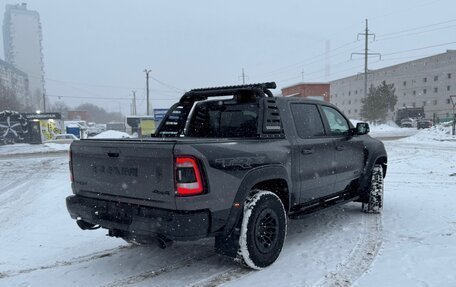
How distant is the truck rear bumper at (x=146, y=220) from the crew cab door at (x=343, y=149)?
101 inches

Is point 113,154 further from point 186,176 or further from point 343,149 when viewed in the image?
point 343,149

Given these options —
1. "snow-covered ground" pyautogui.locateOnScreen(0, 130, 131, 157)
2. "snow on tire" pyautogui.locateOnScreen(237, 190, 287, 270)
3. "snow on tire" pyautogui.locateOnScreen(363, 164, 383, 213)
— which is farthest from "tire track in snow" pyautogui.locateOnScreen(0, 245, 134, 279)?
"snow-covered ground" pyautogui.locateOnScreen(0, 130, 131, 157)

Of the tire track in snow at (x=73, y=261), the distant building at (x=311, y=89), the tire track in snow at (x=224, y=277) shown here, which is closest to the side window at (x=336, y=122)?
the tire track in snow at (x=224, y=277)

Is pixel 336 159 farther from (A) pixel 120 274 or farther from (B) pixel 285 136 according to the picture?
(A) pixel 120 274

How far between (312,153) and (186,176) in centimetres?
201

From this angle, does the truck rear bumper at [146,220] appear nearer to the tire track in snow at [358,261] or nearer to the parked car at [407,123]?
the tire track in snow at [358,261]

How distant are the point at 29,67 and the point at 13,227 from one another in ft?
517

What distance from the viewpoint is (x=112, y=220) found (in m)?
3.90

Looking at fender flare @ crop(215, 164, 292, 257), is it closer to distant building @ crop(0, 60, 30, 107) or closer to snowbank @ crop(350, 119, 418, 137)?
snowbank @ crop(350, 119, 418, 137)

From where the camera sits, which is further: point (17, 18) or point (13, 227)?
point (17, 18)

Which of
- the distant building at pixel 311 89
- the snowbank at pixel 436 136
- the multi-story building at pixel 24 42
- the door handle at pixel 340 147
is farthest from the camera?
the multi-story building at pixel 24 42

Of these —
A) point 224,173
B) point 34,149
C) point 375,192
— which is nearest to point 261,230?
point 224,173

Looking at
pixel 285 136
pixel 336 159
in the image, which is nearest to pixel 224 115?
pixel 285 136

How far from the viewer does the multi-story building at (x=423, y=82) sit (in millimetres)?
70438
